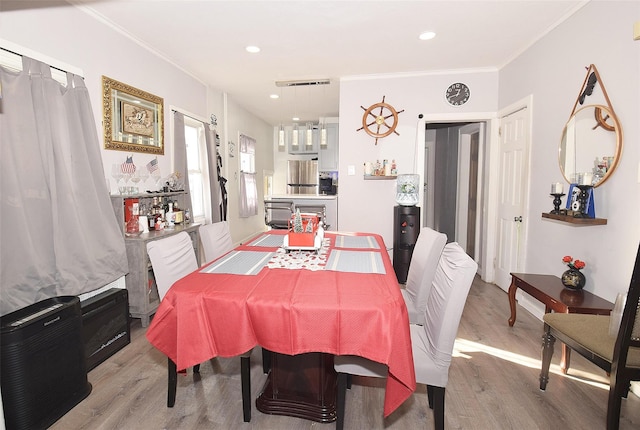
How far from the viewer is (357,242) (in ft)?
8.16

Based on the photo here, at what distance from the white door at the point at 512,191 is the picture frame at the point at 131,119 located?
154 inches

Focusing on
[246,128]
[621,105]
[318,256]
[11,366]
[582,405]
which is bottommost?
[582,405]

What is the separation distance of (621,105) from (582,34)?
760 mm

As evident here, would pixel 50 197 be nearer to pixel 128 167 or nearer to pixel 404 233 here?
pixel 128 167

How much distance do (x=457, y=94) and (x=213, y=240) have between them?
3504 mm

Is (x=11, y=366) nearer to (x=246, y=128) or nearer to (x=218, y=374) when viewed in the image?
(x=218, y=374)

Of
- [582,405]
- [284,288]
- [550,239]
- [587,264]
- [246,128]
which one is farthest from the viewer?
[246,128]

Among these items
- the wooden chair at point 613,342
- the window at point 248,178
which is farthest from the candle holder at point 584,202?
the window at point 248,178

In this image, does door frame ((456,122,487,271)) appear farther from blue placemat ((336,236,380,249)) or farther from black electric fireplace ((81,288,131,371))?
black electric fireplace ((81,288,131,371))

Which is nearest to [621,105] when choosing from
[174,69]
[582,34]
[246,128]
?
[582,34]

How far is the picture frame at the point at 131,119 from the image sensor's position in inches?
111

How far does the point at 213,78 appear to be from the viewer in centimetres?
430

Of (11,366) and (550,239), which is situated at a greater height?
(550,239)

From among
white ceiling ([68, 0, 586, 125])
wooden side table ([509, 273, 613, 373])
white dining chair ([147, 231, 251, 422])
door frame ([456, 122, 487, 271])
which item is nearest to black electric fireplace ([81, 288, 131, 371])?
white dining chair ([147, 231, 251, 422])
